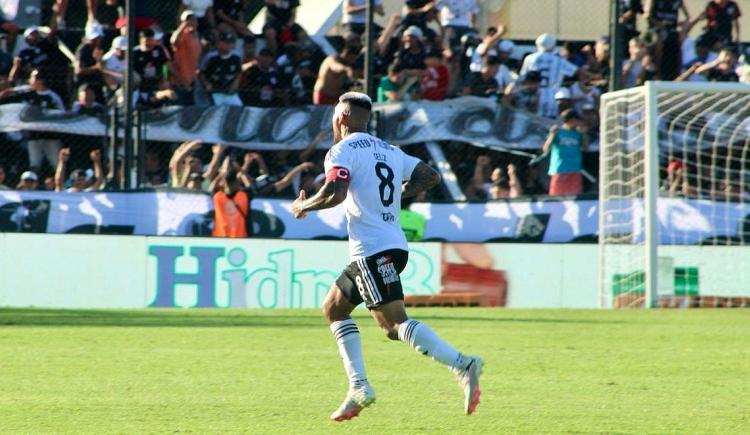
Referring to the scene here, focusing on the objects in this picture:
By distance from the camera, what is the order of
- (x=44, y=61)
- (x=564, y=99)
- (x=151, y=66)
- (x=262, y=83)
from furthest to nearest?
(x=262, y=83) < (x=151, y=66) < (x=44, y=61) < (x=564, y=99)

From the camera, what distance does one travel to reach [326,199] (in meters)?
8.02

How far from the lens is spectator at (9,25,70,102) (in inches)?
805

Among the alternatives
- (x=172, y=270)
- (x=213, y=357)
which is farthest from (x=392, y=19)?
(x=213, y=357)

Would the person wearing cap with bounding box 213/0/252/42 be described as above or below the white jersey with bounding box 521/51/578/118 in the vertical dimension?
above

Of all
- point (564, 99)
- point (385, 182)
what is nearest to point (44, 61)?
point (564, 99)

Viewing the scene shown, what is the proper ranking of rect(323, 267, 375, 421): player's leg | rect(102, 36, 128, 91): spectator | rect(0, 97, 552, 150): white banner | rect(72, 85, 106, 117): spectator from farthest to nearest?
1. rect(102, 36, 128, 91): spectator
2. rect(0, 97, 552, 150): white banner
3. rect(72, 85, 106, 117): spectator
4. rect(323, 267, 375, 421): player's leg

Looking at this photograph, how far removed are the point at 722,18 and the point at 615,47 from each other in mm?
3942

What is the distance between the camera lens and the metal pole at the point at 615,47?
1984 cm

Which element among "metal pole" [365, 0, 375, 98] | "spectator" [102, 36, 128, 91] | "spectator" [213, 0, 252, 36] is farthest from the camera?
"spectator" [213, 0, 252, 36]

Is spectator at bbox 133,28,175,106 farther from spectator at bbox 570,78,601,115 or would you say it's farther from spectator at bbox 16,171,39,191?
spectator at bbox 570,78,601,115

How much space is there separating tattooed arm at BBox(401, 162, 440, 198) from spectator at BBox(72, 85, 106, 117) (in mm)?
11719

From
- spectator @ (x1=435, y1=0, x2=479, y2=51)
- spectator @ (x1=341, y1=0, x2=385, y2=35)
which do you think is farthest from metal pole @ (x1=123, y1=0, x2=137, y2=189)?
spectator @ (x1=435, y1=0, x2=479, y2=51)

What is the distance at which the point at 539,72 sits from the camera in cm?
2136

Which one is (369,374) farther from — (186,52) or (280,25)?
(280,25)
